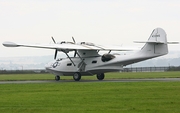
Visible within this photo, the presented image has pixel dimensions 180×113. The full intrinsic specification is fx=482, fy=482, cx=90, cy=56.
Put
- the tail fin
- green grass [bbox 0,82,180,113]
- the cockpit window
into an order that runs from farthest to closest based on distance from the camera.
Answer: the cockpit window, the tail fin, green grass [bbox 0,82,180,113]

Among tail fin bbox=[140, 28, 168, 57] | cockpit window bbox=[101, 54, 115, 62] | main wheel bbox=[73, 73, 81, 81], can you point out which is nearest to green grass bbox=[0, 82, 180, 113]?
tail fin bbox=[140, 28, 168, 57]

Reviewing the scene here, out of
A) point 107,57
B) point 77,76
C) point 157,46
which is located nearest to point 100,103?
point 157,46

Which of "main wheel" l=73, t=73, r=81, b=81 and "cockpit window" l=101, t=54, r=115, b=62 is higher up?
"cockpit window" l=101, t=54, r=115, b=62

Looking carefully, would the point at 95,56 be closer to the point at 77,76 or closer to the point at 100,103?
the point at 77,76

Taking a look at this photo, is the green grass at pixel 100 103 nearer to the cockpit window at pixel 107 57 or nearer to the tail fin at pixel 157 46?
the tail fin at pixel 157 46

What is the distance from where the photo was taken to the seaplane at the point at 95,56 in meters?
46.4

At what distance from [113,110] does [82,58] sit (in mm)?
31015

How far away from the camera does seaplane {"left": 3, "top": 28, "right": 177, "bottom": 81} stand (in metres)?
46.4

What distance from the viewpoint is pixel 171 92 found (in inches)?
1104

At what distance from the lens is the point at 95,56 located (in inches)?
2000

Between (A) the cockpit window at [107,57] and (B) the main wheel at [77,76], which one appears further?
(B) the main wheel at [77,76]

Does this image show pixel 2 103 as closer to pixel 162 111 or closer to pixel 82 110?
pixel 82 110

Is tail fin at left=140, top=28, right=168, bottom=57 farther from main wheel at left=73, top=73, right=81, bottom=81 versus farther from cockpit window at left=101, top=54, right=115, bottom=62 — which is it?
main wheel at left=73, top=73, right=81, bottom=81

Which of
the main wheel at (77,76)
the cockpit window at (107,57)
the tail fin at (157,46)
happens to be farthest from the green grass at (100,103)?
the main wheel at (77,76)
